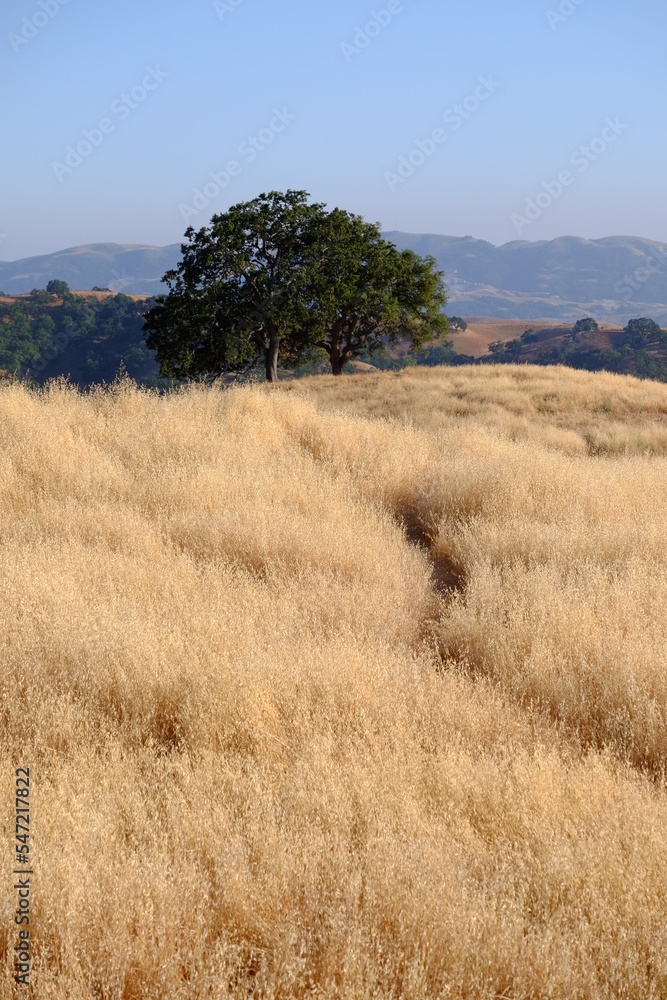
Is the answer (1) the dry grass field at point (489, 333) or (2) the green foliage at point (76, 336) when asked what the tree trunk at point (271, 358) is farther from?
(1) the dry grass field at point (489, 333)

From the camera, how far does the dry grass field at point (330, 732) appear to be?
229 cm

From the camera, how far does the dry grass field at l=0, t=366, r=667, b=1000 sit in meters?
2.29

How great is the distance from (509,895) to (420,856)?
0.33 meters

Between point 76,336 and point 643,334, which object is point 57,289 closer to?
point 76,336

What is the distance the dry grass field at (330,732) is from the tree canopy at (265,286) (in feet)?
69.9

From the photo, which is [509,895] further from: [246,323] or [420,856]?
[246,323]

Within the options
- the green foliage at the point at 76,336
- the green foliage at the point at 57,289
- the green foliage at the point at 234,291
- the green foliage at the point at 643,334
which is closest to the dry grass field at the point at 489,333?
the green foliage at the point at 643,334

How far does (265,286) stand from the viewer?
2881cm

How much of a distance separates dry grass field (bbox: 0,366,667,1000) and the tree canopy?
839 inches

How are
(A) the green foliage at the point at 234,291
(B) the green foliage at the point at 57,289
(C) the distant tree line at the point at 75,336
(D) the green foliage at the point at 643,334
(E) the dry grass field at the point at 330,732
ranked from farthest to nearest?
1. (B) the green foliage at the point at 57,289
2. (D) the green foliage at the point at 643,334
3. (C) the distant tree line at the point at 75,336
4. (A) the green foliage at the point at 234,291
5. (E) the dry grass field at the point at 330,732

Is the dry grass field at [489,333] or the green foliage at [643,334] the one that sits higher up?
the dry grass field at [489,333]

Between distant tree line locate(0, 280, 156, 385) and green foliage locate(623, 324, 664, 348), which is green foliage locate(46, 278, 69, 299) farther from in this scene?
green foliage locate(623, 324, 664, 348)

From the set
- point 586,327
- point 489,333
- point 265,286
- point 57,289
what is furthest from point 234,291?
point 489,333

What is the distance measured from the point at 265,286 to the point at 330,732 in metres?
27.3
